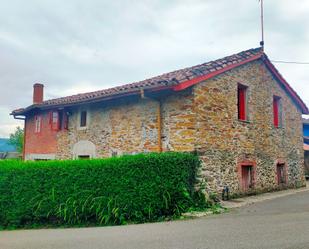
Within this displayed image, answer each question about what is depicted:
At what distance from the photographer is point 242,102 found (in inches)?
506

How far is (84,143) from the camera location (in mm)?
13844

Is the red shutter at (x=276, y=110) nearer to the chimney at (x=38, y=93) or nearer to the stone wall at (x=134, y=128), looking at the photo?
the stone wall at (x=134, y=128)

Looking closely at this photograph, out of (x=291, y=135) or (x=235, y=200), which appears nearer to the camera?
(x=235, y=200)

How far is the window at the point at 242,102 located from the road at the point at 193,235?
4.90m

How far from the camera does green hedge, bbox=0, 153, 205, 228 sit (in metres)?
8.25

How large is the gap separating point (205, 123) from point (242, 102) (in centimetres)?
322

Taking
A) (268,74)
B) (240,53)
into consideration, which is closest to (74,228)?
(240,53)

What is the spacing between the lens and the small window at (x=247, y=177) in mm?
12141

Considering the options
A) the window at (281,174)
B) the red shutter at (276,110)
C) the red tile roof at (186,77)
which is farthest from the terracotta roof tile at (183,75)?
the window at (281,174)

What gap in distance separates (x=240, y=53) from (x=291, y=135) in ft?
19.2

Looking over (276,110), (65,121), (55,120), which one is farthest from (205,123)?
(55,120)

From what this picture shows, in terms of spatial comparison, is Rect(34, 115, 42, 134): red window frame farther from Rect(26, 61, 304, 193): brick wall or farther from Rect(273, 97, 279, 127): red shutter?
Rect(273, 97, 279, 127): red shutter

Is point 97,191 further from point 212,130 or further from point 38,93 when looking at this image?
point 38,93

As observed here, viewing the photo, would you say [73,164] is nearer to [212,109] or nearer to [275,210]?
[212,109]
